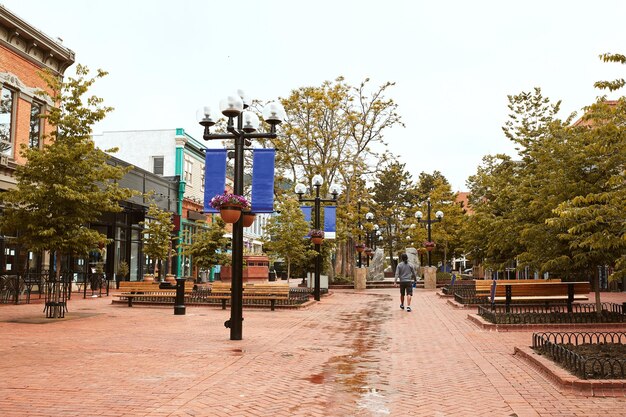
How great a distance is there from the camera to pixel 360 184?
132ft

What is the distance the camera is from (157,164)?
42031 mm

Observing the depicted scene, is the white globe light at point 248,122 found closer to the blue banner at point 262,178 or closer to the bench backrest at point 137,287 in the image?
the blue banner at point 262,178

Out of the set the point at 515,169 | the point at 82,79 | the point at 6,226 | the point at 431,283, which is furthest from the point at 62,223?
the point at 431,283

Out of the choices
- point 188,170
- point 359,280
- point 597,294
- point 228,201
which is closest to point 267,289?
point 228,201

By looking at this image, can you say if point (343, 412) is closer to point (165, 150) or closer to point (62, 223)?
point (62, 223)

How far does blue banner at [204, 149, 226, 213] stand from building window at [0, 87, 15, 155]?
40.4 feet

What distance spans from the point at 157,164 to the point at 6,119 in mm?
19804

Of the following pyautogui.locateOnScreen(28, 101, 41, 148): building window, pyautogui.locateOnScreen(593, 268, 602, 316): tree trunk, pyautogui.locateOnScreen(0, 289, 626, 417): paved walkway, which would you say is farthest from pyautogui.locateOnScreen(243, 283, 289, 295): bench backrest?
pyautogui.locateOnScreen(28, 101, 41, 148): building window

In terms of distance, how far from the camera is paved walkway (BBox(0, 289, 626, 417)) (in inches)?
249

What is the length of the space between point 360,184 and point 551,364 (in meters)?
32.3

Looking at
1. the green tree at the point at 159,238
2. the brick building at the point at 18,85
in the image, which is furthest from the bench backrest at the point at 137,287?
the green tree at the point at 159,238

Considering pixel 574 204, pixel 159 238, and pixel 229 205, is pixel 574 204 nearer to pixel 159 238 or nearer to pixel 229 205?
pixel 229 205

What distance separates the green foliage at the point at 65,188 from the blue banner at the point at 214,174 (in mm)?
3700

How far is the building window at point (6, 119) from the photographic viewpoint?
2191 cm
